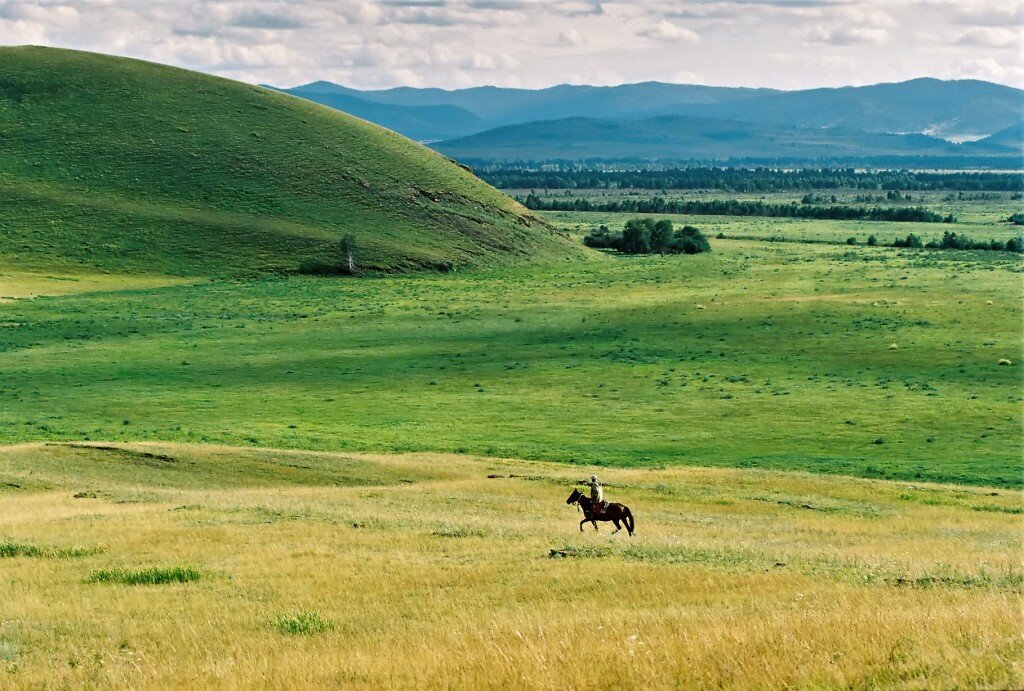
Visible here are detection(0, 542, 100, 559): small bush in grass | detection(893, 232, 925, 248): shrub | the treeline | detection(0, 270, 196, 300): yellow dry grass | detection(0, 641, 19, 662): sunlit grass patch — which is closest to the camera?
detection(0, 641, 19, 662): sunlit grass patch

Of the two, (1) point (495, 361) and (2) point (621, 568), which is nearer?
(2) point (621, 568)

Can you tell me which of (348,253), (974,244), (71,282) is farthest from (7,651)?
(974,244)

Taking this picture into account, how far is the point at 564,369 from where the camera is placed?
2975 inches

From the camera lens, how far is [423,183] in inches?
6944

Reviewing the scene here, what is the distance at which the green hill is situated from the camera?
143250 millimetres

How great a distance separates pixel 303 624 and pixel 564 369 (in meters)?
58.4

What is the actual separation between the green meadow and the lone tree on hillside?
11.7m

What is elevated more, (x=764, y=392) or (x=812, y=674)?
(x=812, y=674)

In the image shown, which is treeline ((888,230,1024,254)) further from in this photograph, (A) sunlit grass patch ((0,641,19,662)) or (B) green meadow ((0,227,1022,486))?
(A) sunlit grass patch ((0,641,19,662))

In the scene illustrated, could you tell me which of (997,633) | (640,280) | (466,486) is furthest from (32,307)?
(997,633)

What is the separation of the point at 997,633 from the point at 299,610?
10.9 m

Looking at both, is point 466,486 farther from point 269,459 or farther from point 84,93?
point 84,93

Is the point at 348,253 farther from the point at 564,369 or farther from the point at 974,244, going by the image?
the point at 974,244

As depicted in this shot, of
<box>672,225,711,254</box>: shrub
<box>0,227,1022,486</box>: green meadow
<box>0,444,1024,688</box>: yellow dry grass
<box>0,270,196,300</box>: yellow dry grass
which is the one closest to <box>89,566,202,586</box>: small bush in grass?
<box>0,444,1024,688</box>: yellow dry grass
